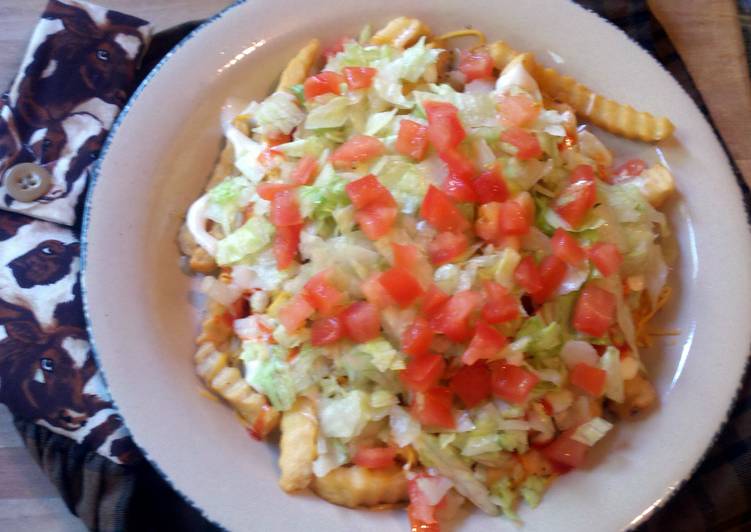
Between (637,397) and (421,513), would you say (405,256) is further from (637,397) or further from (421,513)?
(637,397)

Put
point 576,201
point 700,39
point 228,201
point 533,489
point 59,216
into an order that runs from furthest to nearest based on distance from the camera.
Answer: point 700,39 → point 59,216 → point 228,201 → point 576,201 → point 533,489

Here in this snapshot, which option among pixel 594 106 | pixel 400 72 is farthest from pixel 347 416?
pixel 594 106

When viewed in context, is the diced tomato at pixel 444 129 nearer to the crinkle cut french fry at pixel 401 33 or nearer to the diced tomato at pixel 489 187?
the diced tomato at pixel 489 187

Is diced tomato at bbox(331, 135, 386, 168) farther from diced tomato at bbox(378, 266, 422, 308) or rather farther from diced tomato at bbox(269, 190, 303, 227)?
diced tomato at bbox(378, 266, 422, 308)

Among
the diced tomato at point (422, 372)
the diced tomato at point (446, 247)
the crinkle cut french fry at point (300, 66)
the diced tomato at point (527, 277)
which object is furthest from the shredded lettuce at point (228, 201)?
the diced tomato at point (527, 277)

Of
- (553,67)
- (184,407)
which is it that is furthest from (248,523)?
(553,67)
